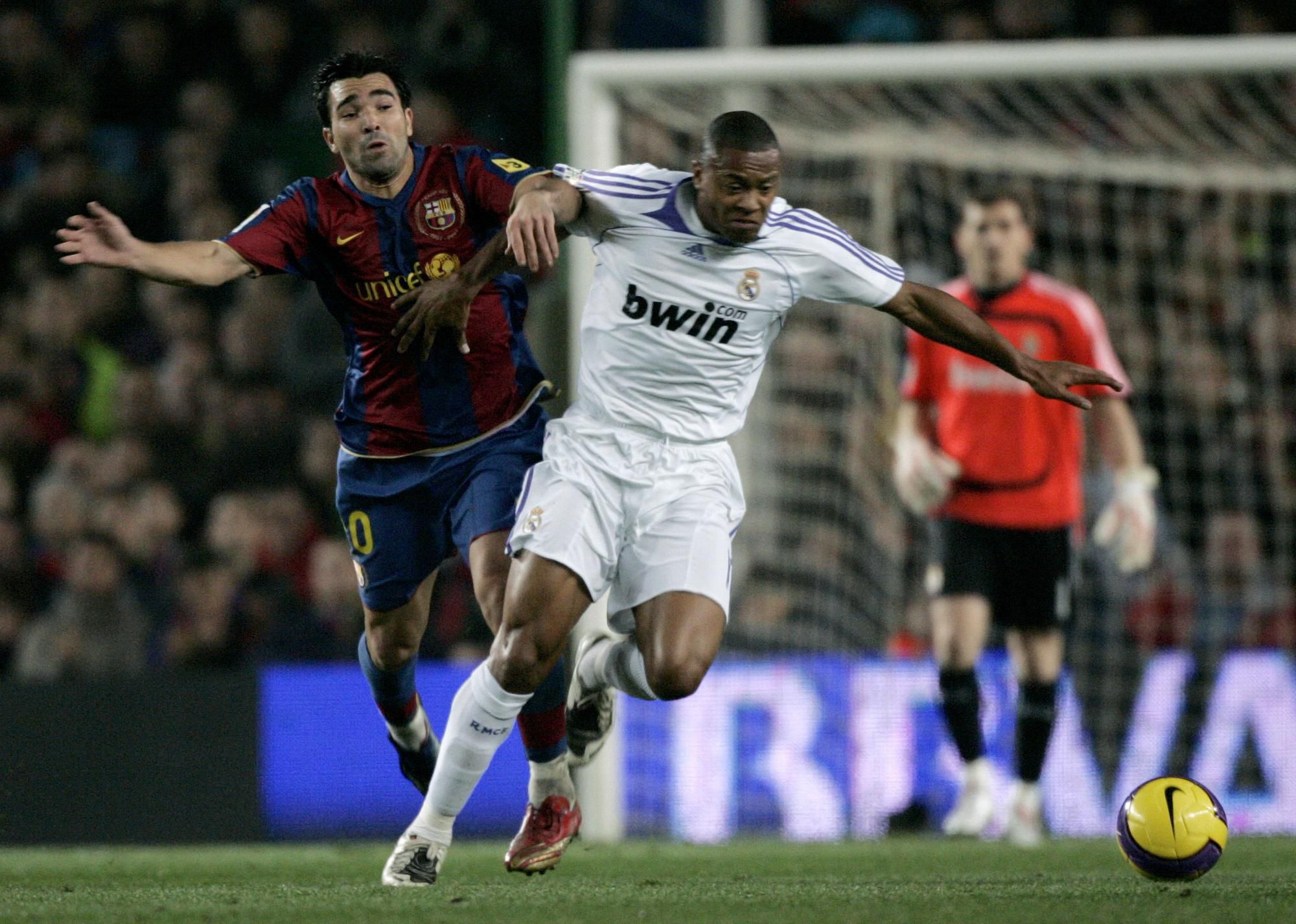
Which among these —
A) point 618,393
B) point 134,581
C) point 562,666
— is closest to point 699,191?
point 618,393

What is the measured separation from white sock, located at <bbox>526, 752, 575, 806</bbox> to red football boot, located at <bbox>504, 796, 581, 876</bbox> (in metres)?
0.02

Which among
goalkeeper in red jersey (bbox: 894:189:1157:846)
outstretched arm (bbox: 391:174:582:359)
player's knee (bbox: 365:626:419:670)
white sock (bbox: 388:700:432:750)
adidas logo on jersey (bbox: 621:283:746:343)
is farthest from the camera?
goalkeeper in red jersey (bbox: 894:189:1157:846)

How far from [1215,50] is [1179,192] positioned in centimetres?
131

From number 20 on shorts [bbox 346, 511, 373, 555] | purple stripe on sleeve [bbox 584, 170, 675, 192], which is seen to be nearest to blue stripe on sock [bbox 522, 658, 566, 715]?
number 20 on shorts [bbox 346, 511, 373, 555]

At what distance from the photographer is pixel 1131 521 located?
23.7 feet

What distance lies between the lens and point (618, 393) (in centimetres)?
511

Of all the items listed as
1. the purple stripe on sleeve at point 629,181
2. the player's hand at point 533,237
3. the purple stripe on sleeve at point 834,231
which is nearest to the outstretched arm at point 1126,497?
the purple stripe on sleeve at point 834,231

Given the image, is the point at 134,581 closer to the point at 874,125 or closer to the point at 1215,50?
the point at 874,125

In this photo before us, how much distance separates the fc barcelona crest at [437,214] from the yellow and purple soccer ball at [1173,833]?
2.41 metres

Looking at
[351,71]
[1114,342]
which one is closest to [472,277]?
[351,71]

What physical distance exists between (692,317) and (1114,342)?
15.7 feet

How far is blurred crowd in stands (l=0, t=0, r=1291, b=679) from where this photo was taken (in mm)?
9156

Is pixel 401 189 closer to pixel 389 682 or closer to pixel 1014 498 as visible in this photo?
pixel 389 682

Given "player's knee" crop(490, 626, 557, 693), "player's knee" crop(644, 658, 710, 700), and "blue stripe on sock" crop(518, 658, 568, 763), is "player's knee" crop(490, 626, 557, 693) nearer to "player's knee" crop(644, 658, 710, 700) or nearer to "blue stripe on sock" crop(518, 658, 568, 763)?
"player's knee" crop(644, 658, 710, 700)
